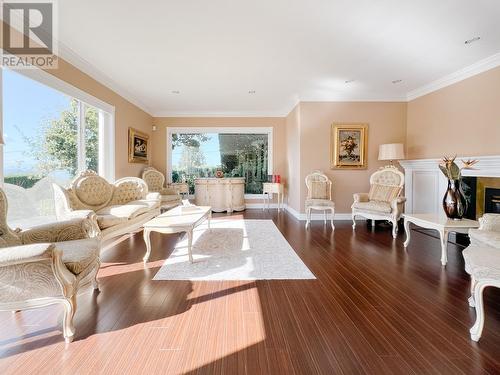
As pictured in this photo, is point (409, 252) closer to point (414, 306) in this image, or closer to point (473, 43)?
point (414, 306)

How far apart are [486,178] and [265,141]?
5.30 m

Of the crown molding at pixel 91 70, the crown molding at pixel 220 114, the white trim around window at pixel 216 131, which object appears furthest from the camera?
the white trim around window at pixel 216 131

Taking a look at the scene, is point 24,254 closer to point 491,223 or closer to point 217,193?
point 491,223

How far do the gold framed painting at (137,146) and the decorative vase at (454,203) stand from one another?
19.9ft

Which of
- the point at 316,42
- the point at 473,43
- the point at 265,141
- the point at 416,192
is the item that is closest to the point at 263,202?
the point at 265,141

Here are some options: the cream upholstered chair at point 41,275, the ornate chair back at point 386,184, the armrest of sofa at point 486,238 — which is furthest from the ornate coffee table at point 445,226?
the cream upholstered chair at point 41,275

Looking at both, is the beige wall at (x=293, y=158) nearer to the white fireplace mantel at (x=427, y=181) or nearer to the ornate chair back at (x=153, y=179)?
the white fireplace mantel at (x=427, y=181)

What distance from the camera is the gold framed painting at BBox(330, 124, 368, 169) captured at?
20.1ft

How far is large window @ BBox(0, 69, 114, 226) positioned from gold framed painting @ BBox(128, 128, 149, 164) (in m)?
1.17

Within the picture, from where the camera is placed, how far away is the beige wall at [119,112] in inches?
154

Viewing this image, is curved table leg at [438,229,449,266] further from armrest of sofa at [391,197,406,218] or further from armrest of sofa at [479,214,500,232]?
armrest of sofa at [391,197,406,218]

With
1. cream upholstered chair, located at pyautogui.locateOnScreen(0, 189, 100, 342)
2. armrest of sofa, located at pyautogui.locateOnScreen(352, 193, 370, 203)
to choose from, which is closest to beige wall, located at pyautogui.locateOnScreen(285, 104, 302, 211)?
armrest of sofa, located at pyautogui.locateOnScreen(352, 193, 370, 203)

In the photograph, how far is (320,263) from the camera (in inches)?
132

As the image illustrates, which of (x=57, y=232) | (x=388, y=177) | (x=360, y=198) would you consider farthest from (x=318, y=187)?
(x=57, y=232)
